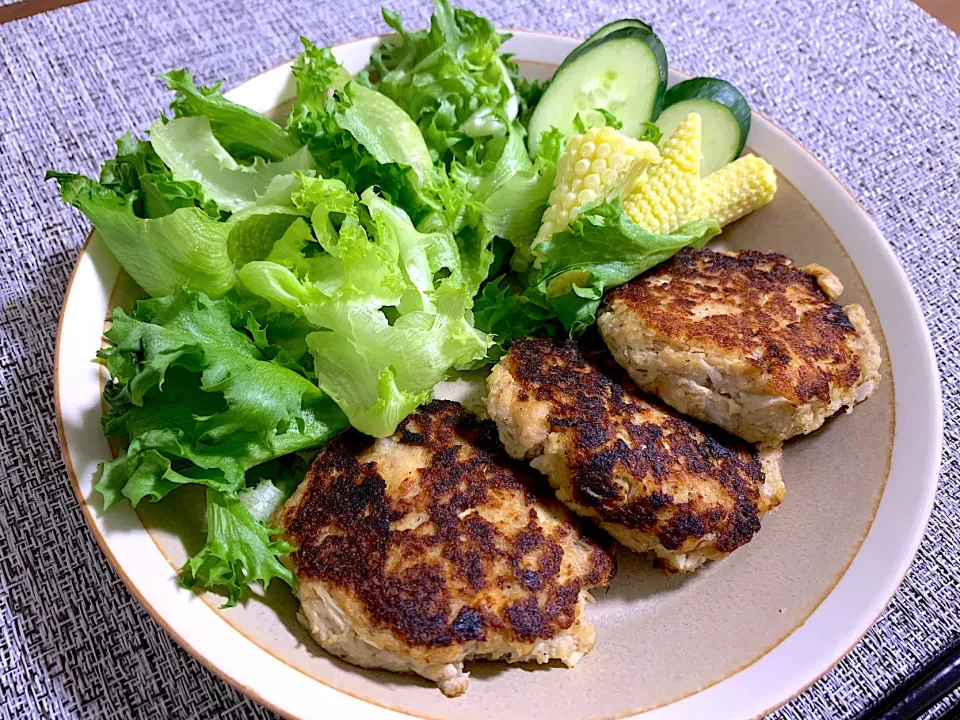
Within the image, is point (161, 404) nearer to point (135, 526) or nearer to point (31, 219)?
point (135, 526)

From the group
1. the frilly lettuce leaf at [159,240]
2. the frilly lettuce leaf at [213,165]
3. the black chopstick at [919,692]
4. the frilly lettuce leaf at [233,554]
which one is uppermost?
the frilly lettuce leaf at [213,165]

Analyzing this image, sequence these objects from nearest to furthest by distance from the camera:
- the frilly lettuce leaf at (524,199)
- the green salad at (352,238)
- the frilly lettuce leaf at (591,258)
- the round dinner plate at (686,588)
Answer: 1. the round dinner plate at (686,588)
2. the green salad at (352,238)
3. the frilly lettuce leaf at (591,258)
4. the frilly lettuce leaf at (524,199)

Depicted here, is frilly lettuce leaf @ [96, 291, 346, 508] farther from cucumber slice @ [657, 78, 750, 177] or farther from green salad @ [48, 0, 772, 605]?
cucumber slice @ [657, 78, 750, 177]

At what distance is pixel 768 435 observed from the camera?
1867 millimetres

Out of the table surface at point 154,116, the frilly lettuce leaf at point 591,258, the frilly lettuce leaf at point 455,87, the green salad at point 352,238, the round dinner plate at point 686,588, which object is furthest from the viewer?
the frilly lettuce leaf at point 455,87

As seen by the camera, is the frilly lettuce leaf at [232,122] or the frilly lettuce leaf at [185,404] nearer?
the frilly lettuce leaf at [185,404]

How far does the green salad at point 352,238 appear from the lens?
164 cm

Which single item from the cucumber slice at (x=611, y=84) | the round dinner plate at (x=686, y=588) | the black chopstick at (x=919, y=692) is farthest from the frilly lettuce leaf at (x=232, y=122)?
the black chopstick at (x=919, y=692)

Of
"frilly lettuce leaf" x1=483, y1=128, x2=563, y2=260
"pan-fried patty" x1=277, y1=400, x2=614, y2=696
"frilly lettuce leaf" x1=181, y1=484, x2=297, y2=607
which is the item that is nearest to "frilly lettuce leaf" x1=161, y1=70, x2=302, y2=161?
"frilly lettuce leaf" x1=483, y1=128, x2=563, y2=260

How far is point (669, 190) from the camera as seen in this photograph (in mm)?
2152

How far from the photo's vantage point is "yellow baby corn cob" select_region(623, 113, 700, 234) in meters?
2.14

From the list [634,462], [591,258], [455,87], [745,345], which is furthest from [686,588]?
[455,87]

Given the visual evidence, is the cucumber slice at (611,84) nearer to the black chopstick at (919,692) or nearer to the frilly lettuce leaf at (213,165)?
the frilly lettuce leaf at (213,165)

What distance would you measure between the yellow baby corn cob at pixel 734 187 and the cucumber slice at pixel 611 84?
29cm
